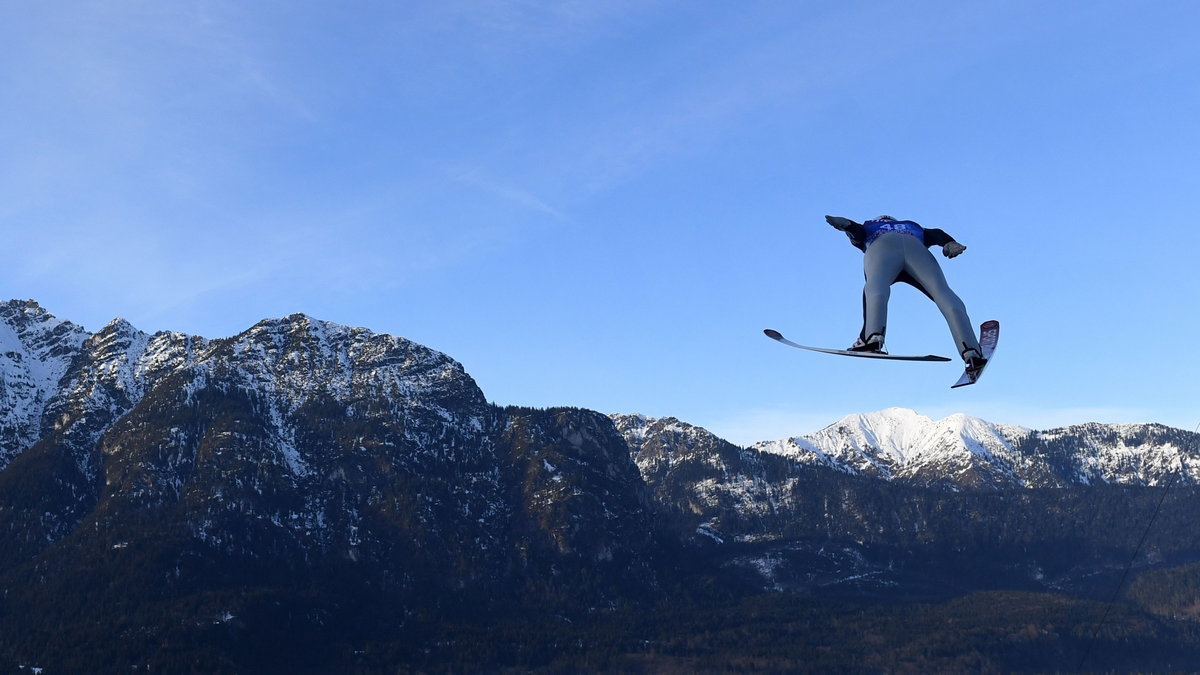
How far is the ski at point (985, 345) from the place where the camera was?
31.7 metres

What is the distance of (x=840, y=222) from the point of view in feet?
117

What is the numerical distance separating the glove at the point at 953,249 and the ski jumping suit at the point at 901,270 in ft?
0.49

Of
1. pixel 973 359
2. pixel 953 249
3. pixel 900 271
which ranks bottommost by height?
pixel 973 359

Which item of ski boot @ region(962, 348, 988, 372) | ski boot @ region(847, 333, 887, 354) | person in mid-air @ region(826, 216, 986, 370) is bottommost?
ski boot @ region(962, 348, 988, 372)

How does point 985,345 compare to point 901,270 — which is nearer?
point 985,345

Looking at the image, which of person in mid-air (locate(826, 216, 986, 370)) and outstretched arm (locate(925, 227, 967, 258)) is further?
outstretched arm (locate(925, 227, 967, 258))

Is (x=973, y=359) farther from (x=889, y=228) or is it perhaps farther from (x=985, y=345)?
(x=889, y=228)

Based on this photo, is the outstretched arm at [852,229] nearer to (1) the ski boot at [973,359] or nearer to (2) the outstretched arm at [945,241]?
(2) the outstretched arm at [945,241]

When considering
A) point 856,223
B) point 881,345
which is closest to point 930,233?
point 856,223

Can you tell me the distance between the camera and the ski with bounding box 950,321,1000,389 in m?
31.7

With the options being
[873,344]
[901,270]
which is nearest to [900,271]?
[901,270]

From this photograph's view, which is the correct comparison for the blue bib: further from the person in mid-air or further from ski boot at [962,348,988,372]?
ski boot at [962,348,988,372]

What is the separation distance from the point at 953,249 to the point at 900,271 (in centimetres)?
186

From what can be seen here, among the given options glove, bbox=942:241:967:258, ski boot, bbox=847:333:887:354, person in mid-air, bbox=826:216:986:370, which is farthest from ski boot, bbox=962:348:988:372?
glove, bbox=942:241:967:258
